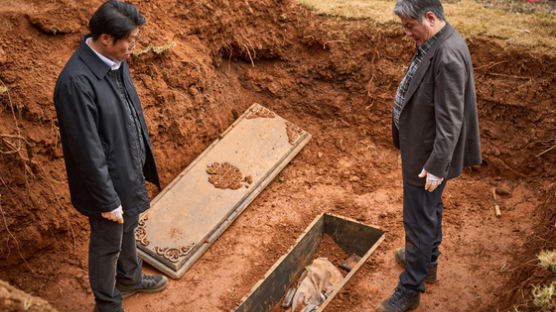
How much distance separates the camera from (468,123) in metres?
3.10

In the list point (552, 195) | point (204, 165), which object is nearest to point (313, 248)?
point (204, 165)

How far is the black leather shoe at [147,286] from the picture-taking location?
371 cm

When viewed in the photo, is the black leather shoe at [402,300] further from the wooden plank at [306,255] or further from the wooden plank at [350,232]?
the wooden plank at [350,232]

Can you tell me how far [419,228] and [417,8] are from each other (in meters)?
1.45

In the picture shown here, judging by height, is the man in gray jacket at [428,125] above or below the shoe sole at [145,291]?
above

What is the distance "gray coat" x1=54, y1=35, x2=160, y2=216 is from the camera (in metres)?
2.69

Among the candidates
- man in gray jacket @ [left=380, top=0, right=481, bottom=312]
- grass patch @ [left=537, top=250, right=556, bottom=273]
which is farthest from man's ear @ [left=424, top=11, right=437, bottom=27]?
grass patch @ [left=537, top=250, right=556, bottom=273]

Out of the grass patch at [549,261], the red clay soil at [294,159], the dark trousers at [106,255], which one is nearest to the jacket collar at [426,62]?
the grass patch at [549,261]

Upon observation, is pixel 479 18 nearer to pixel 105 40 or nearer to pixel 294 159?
Result: pixel 294 159

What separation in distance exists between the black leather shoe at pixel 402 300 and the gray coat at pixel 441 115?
33.1 inches

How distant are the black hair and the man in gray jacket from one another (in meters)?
1.57

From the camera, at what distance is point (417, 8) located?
9.25ft

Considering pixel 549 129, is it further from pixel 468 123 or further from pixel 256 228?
pixel 256 228

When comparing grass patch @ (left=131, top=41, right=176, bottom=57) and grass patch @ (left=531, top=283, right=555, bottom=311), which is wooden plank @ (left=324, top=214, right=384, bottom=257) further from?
grass patch @ (left=131, top=41, right=176, bottom=57)
